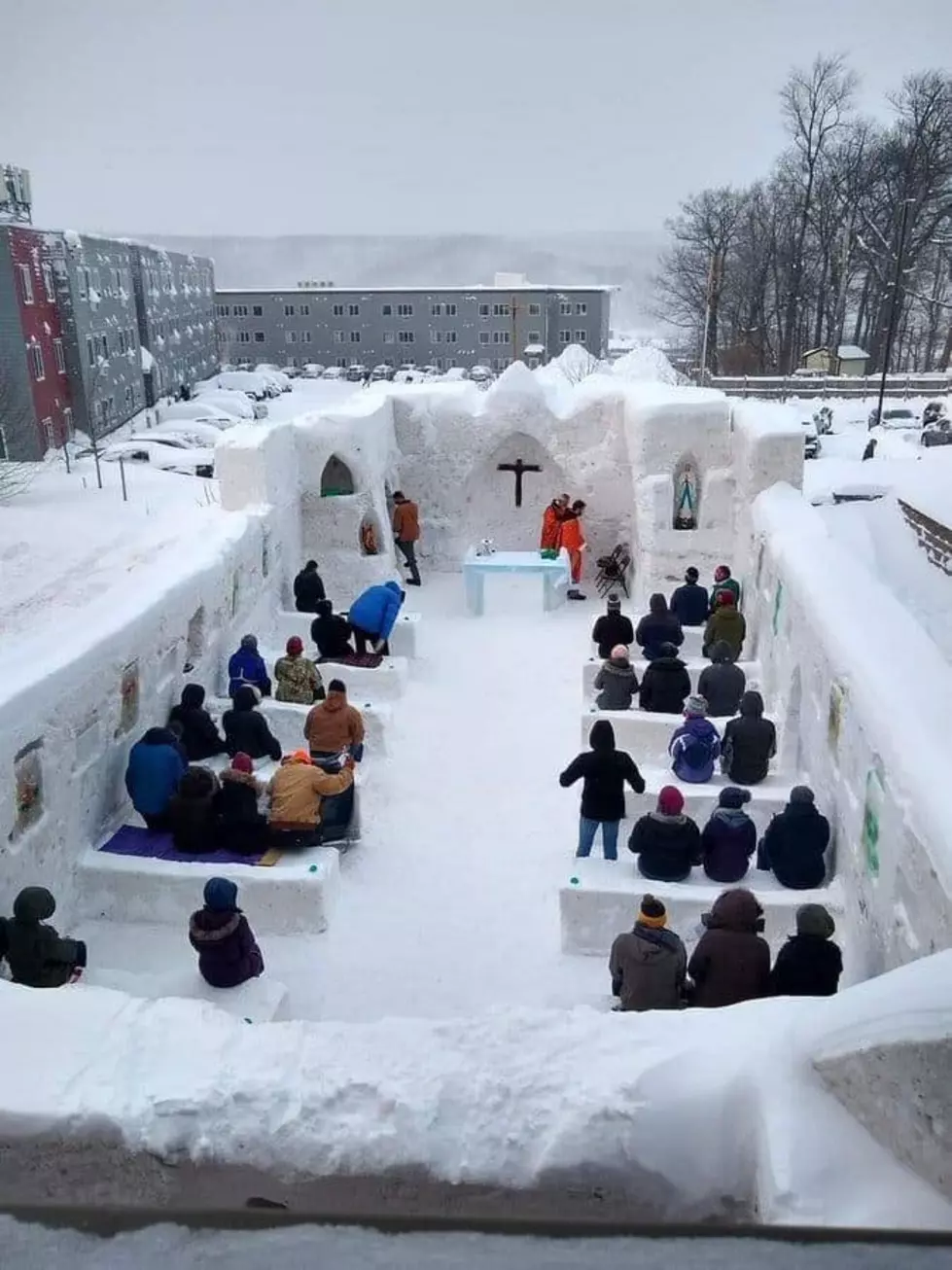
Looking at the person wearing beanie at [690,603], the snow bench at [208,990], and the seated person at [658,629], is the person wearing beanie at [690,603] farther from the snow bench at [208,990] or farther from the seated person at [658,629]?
the snow bench at [208,990]

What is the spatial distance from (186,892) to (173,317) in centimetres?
3574

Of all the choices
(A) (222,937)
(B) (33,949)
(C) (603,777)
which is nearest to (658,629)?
(C) (603,777)

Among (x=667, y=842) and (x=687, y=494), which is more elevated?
(x=687, y=494)

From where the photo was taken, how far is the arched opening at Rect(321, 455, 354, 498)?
38.4ft

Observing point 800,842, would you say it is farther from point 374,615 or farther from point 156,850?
point 374,615

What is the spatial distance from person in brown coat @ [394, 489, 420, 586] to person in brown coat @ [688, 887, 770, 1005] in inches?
339

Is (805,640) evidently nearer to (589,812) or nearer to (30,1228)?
(589,812)

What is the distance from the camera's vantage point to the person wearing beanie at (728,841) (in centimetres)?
539

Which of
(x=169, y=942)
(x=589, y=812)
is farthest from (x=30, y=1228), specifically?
(x=589, y=812)

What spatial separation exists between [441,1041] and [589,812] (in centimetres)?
282

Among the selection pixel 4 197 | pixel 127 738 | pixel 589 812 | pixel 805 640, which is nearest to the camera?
pixel 589 812

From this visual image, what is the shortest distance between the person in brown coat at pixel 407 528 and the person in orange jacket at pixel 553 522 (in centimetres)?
162

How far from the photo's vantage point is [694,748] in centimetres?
650

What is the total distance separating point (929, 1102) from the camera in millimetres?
2469
